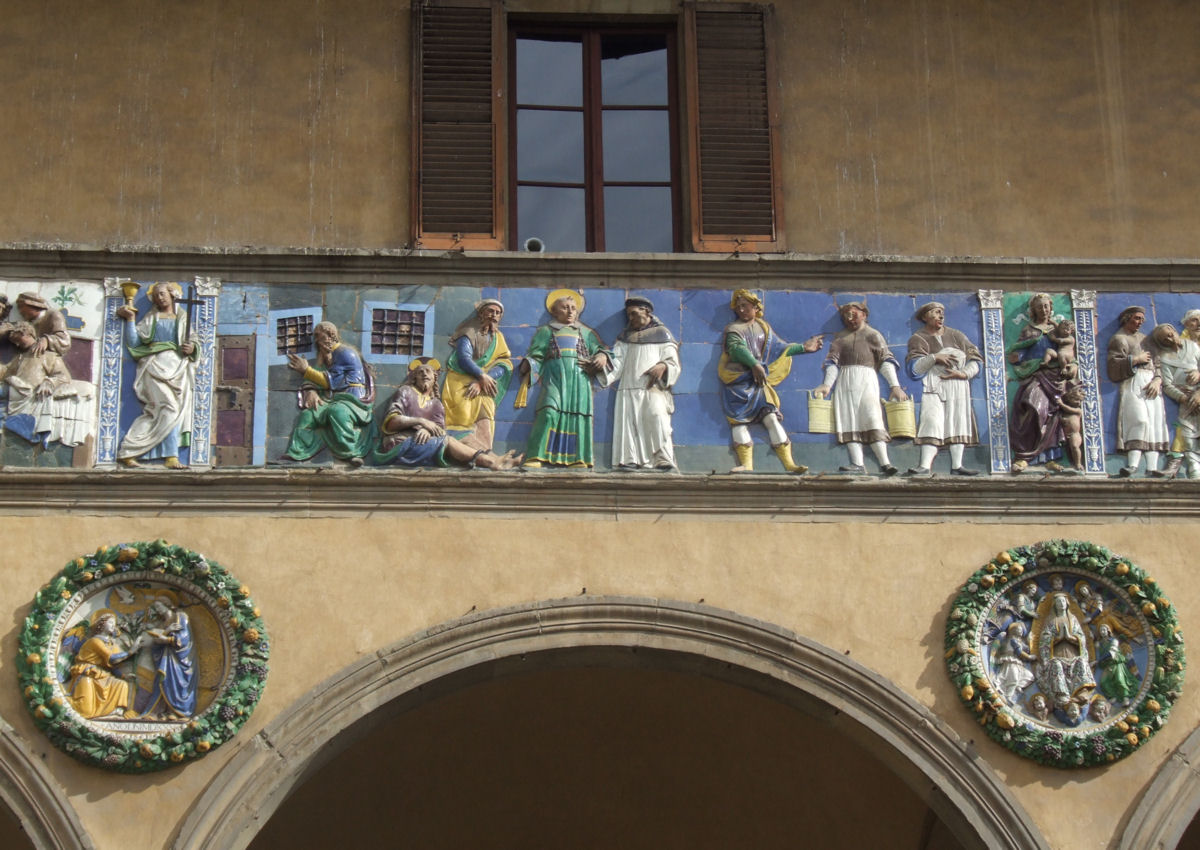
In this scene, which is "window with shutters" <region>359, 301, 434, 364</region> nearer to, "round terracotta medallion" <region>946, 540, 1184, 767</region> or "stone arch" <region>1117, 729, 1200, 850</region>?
"round terracotta medallion" <region>946, 540, 1184, 767</region>

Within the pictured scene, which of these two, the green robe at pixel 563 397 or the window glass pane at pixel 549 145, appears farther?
the window glass pane at pixel 549 145

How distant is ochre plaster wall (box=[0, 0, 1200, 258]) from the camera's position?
1359 cm

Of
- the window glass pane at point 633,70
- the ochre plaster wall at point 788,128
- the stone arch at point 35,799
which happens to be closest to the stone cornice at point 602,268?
the ochre plaster wall at point 788,128

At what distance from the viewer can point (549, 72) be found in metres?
14.4

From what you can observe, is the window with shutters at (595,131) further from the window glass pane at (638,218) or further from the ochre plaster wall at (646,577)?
the ochre plaster wall at (646,577)

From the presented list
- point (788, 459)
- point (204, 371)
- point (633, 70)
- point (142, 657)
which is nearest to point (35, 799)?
point (142, 657)

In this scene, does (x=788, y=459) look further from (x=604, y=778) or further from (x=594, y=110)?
(x=604, y=778)

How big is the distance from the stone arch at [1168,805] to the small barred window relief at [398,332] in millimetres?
4467

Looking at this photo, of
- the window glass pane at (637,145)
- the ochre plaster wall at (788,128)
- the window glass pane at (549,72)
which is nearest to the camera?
the ochre plaster wall at (788,128)

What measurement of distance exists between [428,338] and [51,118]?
8.80ft

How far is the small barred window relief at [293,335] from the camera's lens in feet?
42.2

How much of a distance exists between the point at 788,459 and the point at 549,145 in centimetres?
268

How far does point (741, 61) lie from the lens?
14.1 m

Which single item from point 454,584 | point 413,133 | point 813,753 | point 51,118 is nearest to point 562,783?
point 813,753
